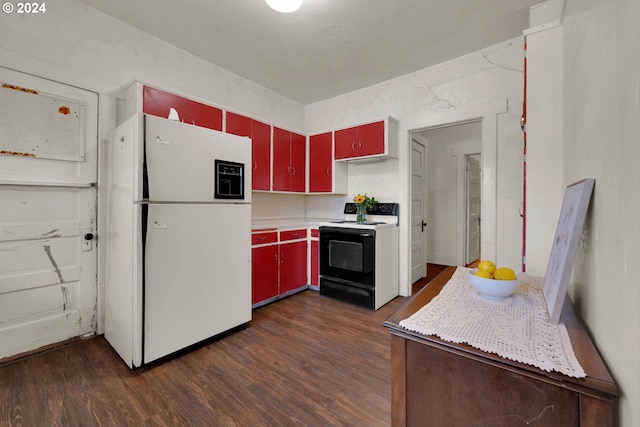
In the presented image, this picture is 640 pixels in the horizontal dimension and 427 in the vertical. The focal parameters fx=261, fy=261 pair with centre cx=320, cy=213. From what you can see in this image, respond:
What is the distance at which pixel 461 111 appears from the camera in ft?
9.25

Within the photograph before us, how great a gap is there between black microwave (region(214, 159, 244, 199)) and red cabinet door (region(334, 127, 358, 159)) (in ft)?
4.95

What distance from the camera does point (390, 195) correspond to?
341cm

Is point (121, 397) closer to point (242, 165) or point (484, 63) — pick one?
point (242, 165)

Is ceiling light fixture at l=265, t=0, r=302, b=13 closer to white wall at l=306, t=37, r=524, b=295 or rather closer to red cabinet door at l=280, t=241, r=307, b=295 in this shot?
white wall at l=306, t=37, r=524, b=295

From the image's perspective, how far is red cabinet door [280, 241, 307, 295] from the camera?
3.20 m

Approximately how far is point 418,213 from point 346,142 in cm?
153

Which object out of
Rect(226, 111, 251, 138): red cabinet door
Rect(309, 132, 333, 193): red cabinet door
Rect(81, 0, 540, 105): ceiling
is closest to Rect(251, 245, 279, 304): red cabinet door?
Rect(309, 132, 333, 193): red cabinet door

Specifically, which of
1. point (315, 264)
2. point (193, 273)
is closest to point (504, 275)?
point (193, 273)

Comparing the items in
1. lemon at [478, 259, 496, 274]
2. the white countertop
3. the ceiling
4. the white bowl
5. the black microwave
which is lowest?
the white bowl

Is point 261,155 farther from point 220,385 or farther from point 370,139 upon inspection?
point 220,385

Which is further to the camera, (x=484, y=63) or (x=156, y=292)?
(x=484, y=63)

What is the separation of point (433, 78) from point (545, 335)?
3.06m

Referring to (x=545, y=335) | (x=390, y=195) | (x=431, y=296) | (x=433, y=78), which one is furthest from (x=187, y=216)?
(x=433, y=78)

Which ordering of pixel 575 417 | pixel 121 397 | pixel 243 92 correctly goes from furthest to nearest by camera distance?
pixel 243 92
pixel 121 397
pixel 575 417
